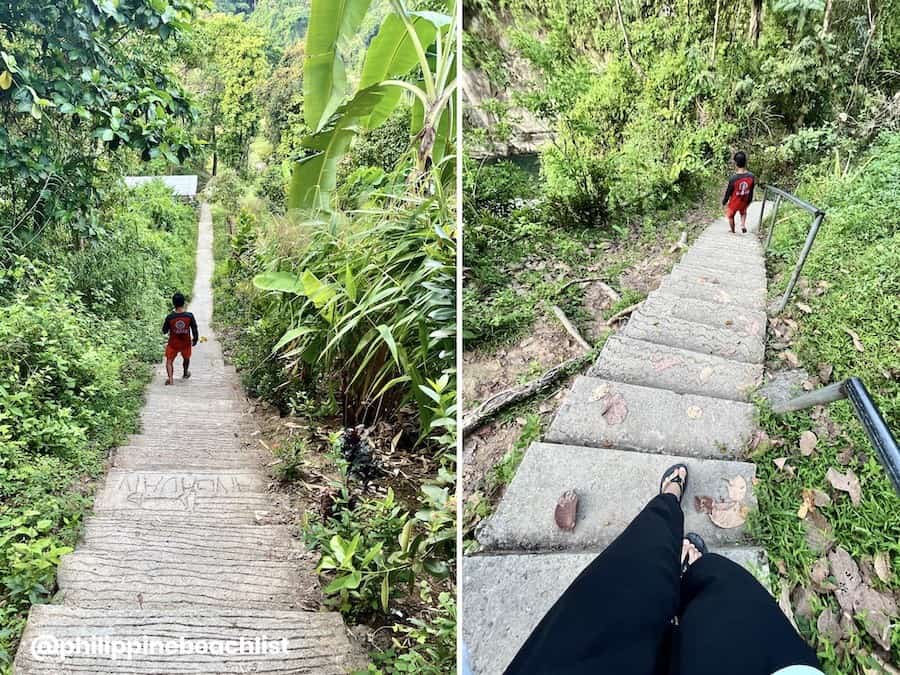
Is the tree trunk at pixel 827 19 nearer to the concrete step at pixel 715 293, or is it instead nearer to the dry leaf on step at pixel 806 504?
the concrete step at pixel 715 293

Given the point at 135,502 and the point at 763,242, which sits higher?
the point at 763,242

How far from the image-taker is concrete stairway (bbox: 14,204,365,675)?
35.0 inches

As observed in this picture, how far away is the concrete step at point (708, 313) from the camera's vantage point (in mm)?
695

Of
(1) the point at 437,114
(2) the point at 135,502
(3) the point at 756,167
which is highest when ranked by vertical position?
(1) the point at 437,114

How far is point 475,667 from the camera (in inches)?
30.8

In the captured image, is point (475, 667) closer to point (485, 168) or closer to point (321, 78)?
point (485, 168)

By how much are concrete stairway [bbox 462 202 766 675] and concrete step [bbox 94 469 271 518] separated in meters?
0.51

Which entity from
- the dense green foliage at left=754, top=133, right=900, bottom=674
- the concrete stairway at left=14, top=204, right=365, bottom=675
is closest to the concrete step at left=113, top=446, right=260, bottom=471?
the concrete stairway at left=14, top=204, right=365, bottom=675

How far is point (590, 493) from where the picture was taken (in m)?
0.73

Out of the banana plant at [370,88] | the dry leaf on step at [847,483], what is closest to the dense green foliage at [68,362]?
the banana plant at [370,88]

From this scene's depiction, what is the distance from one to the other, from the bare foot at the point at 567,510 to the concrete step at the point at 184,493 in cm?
62

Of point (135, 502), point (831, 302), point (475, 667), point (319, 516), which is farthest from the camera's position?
point (319, 516)

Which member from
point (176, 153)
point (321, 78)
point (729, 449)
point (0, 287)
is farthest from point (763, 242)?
point (0, 287)

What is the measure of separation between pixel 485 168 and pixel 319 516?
74cm
